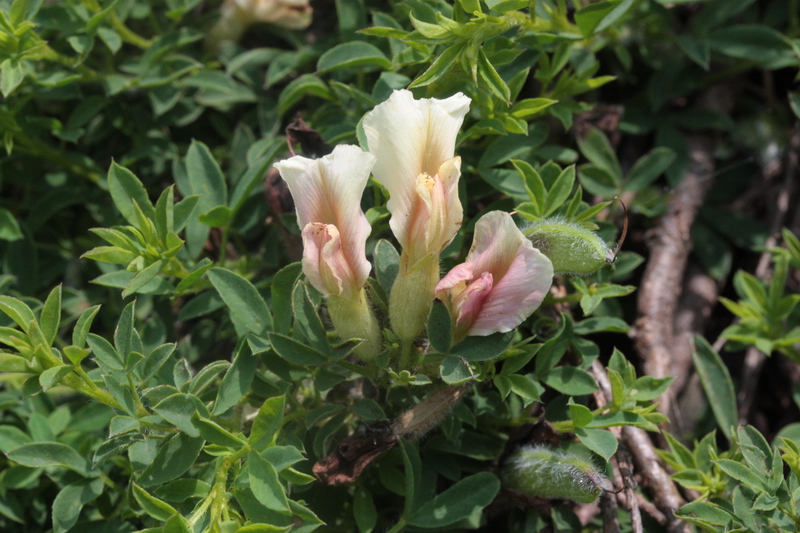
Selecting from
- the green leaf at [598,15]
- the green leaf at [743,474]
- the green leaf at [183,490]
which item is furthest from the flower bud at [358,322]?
the green leaf at [598,15]

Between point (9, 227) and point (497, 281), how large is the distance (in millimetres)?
1721

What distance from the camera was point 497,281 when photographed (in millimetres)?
1631

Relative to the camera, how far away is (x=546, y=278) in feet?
5.02

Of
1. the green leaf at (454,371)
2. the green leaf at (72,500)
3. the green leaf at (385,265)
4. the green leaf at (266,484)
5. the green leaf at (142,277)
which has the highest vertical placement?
the green leaf at (142,277)

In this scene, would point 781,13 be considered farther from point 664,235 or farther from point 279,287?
point 279,287

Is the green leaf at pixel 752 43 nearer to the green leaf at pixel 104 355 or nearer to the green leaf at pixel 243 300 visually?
the green leaf at pixel 243 300

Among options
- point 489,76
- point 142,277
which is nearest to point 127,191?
point 142,277

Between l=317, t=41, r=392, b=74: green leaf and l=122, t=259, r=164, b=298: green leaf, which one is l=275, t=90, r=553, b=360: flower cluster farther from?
l=317, t=41, r=392, b=74: green leaf

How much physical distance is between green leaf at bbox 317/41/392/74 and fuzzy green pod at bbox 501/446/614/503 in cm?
120

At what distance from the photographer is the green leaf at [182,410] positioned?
1.58 m

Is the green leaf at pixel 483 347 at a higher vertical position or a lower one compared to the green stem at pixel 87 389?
lower

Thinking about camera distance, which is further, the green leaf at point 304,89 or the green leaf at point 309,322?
the green leaf at point 304,89

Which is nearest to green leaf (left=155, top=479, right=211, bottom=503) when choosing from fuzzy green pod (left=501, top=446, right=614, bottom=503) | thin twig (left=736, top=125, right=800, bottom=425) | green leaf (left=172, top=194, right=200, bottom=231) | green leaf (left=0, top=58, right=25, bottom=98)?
green leaf (left=172, top=194, right=200, bottom=231)

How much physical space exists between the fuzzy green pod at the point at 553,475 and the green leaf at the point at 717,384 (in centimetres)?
66
